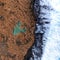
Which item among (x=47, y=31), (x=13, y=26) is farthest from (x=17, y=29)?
(x=47, y=31)

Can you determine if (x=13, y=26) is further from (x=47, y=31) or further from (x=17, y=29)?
(x=47, y=31)

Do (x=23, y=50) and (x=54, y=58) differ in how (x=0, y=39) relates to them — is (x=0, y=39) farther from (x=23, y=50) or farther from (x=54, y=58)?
(x=54, y=58)

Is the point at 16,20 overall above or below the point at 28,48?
above

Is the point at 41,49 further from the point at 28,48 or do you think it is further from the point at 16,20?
the point at 16,20

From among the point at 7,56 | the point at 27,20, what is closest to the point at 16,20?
the point at 27,20

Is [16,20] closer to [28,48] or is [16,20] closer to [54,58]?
[28,48]
